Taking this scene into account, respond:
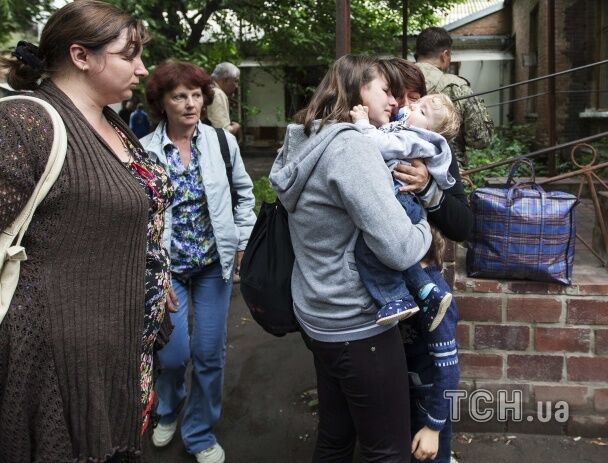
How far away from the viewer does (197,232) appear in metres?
2.85

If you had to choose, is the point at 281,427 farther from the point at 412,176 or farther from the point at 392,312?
the point at 412,176

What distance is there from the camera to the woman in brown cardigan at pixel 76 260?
1.60 metres

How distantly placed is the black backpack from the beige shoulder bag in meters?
0.77

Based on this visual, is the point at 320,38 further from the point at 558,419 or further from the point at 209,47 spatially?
the point at 558,419

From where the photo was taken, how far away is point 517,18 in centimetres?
1597

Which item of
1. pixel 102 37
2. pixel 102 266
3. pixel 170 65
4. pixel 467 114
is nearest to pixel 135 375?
pixel 102 266

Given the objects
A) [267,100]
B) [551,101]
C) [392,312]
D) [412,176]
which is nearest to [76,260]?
[392,312]

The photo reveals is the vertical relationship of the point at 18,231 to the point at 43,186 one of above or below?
below

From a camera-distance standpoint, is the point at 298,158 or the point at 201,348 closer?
the point at 298,158

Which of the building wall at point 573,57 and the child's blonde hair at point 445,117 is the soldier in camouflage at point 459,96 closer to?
the child's blonde hair at point 445,117

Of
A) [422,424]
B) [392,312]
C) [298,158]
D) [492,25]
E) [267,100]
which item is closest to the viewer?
[392,312]

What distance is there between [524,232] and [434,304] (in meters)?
0.90

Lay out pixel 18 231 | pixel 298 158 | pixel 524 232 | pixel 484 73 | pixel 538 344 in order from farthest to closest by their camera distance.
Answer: pixel 484 73
pixel 538 344
pixel 524 232
pixel 298 158
pixel 18 231

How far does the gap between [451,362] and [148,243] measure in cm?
111
